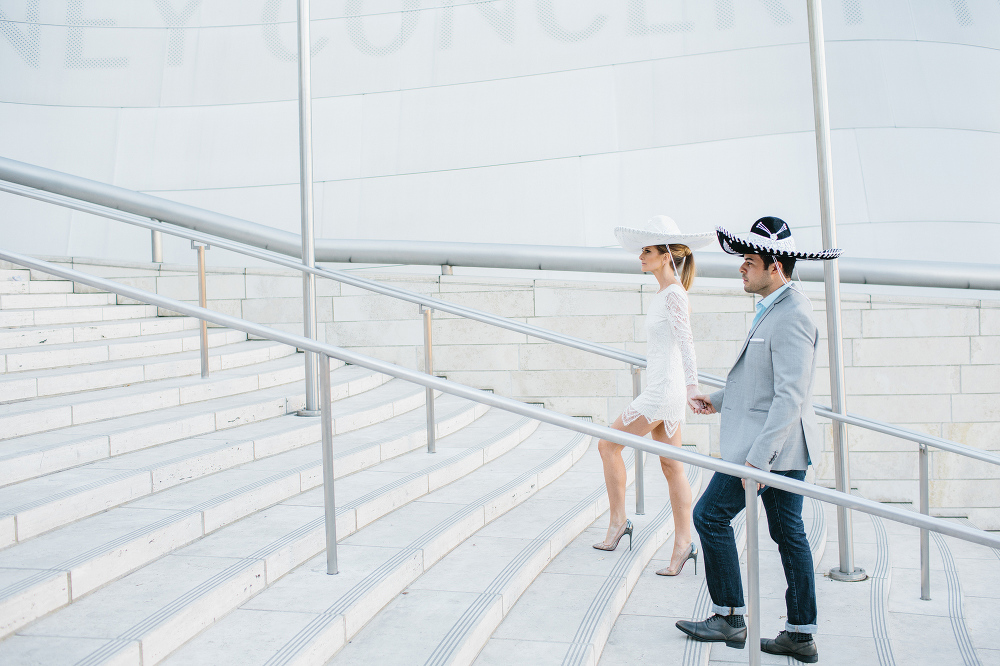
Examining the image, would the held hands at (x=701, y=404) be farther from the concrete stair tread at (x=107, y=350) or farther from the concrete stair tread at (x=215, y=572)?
the concrete stair tread at (x=107, y=350)

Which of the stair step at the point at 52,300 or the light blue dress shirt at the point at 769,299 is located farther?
the stair step at the point at 52,300

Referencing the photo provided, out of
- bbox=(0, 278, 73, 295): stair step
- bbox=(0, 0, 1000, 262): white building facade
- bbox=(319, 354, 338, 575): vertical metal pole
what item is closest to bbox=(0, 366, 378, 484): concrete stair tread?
bbox=(319, 354, 338, 575): vertical metal pole

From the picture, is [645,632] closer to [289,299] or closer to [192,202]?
[289,299]

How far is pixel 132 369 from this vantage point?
4.69m

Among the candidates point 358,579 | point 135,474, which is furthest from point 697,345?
point 135,474

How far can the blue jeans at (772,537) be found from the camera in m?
2.82

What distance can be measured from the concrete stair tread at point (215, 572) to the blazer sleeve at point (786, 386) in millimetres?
1758

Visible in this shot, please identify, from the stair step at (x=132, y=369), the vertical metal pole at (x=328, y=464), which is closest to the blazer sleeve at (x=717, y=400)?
the vertical metal pole at (x=328, y=464)

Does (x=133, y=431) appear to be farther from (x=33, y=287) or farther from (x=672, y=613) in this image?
(x=33, y=287)

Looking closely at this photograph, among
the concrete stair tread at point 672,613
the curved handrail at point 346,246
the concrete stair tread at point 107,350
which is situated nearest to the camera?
the concrete stair tread at point 672,613

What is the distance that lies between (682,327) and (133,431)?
2.61 m

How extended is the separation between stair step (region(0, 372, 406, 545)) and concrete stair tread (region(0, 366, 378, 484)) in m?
0.05

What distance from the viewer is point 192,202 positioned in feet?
26.5

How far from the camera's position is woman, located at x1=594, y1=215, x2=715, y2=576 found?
11.3 feet
